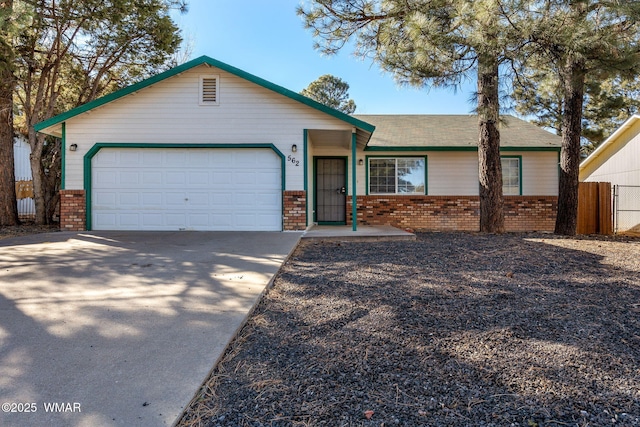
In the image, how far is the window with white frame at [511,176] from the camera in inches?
465

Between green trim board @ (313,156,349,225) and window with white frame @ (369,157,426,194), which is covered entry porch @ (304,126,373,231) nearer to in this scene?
green trim board @ (313,156,349,225)

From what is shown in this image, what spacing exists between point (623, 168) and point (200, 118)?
1645cm

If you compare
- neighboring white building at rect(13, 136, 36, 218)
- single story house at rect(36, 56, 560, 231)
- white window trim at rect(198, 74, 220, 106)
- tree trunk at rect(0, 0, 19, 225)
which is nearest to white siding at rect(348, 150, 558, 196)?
single story house at rect(36, 56, 560, 231)

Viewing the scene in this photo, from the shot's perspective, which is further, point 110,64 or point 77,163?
point 110,64

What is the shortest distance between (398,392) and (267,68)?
17.1m

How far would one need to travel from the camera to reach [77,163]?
886 centimetres

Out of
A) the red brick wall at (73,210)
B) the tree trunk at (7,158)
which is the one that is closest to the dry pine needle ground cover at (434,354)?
the red brick wall at (73,210)

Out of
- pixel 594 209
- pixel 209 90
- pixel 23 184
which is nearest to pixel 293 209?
pixel 209 90

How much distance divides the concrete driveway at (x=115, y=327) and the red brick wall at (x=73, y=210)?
3080 mm

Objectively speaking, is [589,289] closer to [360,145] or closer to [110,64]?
[360,145]

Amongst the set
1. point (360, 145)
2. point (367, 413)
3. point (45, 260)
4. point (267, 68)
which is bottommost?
point (367, 413)

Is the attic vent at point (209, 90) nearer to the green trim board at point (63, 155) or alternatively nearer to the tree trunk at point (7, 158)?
the green trim board at point (63, 155)

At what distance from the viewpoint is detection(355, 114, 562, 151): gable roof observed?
37.7ft

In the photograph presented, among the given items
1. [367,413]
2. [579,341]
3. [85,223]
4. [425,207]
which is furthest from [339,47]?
[367,413]
